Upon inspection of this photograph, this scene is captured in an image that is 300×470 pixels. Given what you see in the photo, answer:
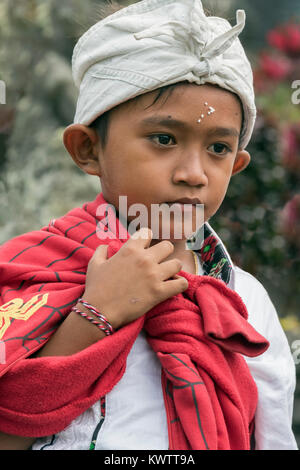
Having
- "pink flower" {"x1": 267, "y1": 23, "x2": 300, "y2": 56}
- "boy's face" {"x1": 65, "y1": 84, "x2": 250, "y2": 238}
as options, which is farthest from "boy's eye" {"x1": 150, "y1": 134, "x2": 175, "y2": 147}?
"pink flower" {"x1": 267, "y1": 23, "x2": 300, "y2": 56}

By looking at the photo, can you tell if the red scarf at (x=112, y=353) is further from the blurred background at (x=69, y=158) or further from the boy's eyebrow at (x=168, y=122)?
the blurred background at (x=69, y=158)

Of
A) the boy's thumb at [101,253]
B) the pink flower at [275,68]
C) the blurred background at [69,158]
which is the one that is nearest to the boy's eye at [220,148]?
the boy's thumb at [101,253]

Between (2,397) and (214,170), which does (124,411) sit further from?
(214,170)

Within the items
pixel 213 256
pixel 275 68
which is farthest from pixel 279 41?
pixel 213 256

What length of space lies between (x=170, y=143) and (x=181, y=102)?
4.3 inches

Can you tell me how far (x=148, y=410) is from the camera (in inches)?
54.3

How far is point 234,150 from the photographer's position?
161cm

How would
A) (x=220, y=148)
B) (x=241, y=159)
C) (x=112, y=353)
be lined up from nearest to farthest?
(x=112, y=353)
(x=220, y=148)
(x=241, y=159)

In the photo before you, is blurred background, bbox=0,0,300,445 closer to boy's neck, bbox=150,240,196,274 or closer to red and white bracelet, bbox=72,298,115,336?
boy's neck, bbox=150,240,196,274

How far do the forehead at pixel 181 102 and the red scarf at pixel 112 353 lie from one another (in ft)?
1.07

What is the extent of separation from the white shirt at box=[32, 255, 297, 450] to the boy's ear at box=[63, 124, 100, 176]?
52cm

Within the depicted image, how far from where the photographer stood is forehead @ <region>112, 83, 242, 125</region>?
4.73 ft

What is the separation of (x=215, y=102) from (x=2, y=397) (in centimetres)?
92

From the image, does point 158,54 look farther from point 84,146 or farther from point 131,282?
point 131,282
